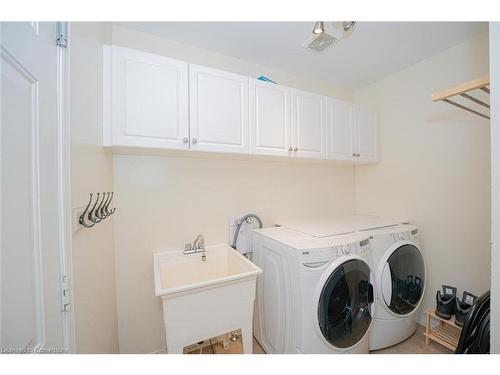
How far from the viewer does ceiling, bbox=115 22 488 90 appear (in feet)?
4.55

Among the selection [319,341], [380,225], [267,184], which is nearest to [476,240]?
[380,225]

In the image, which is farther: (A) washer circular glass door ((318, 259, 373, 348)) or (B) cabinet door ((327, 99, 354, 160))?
(B) cabinet door ((327, 99, 354, 160))

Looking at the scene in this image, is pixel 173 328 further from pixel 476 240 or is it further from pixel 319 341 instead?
pixel 476 240

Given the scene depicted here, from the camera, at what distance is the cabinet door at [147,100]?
1.12m

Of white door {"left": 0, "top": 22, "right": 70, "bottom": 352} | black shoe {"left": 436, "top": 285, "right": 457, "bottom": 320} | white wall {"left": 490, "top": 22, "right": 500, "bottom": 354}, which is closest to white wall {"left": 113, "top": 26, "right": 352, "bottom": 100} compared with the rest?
white door {"left": 0, "top": 22, "right": 70, "bottom": 352}

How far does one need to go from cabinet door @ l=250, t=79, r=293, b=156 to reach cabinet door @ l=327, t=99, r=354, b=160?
48 centimetres

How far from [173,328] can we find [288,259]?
757 mm

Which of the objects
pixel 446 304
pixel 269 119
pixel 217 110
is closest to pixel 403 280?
pixel 446 304

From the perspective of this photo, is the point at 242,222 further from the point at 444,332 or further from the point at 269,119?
the point at 444,332

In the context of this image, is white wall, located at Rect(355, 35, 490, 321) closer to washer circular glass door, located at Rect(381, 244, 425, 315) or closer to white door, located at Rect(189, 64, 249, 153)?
washer circular glass door, located at Rect(381, 244, 425, 315)

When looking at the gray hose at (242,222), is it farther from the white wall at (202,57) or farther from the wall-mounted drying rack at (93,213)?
the white wall at (202,57)

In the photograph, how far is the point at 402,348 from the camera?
158 cm

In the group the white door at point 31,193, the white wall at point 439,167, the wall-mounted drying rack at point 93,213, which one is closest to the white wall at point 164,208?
the wall-mounted drying rack at point 93,213

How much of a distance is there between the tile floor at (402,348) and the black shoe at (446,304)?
28cm
